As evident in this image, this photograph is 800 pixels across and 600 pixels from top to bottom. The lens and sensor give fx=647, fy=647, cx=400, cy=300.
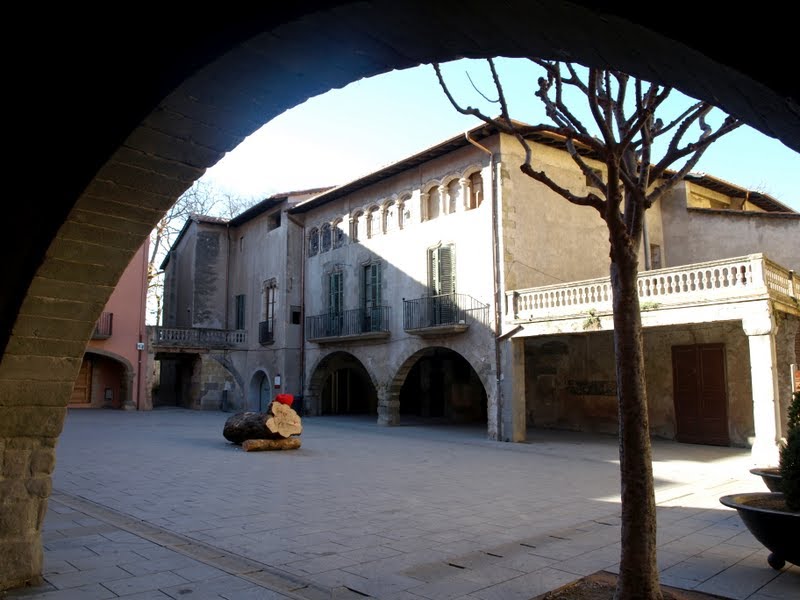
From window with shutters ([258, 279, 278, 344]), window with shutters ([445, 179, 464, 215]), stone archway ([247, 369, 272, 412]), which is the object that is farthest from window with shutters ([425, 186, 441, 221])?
stone archway ([247, 369, 272, 412])

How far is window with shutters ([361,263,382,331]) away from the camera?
869 inches

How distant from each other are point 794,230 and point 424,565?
17586 mm

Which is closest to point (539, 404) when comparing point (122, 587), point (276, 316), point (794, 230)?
point (794, 230)

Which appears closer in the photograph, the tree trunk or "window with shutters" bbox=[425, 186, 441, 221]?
the tree trunk

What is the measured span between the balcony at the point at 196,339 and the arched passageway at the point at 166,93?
79.5 feet

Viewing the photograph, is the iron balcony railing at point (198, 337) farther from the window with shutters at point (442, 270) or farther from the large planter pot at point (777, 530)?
the large planter pot at point (777, 530)

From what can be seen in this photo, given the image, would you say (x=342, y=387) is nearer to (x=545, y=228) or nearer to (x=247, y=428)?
(x=545, y=228)

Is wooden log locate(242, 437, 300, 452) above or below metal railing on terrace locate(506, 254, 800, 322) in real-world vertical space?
below

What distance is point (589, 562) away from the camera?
5.55m

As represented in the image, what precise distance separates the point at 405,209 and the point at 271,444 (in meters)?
10.2

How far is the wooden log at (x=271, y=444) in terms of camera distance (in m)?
13.7

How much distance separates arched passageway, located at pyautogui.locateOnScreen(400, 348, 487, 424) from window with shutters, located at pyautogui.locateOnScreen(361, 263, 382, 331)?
7.97 feet

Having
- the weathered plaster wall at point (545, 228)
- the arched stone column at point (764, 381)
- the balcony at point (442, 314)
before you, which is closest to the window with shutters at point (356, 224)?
the balcony at point (442, 314)

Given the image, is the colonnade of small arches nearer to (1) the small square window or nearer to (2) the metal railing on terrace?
(1) the small square window
